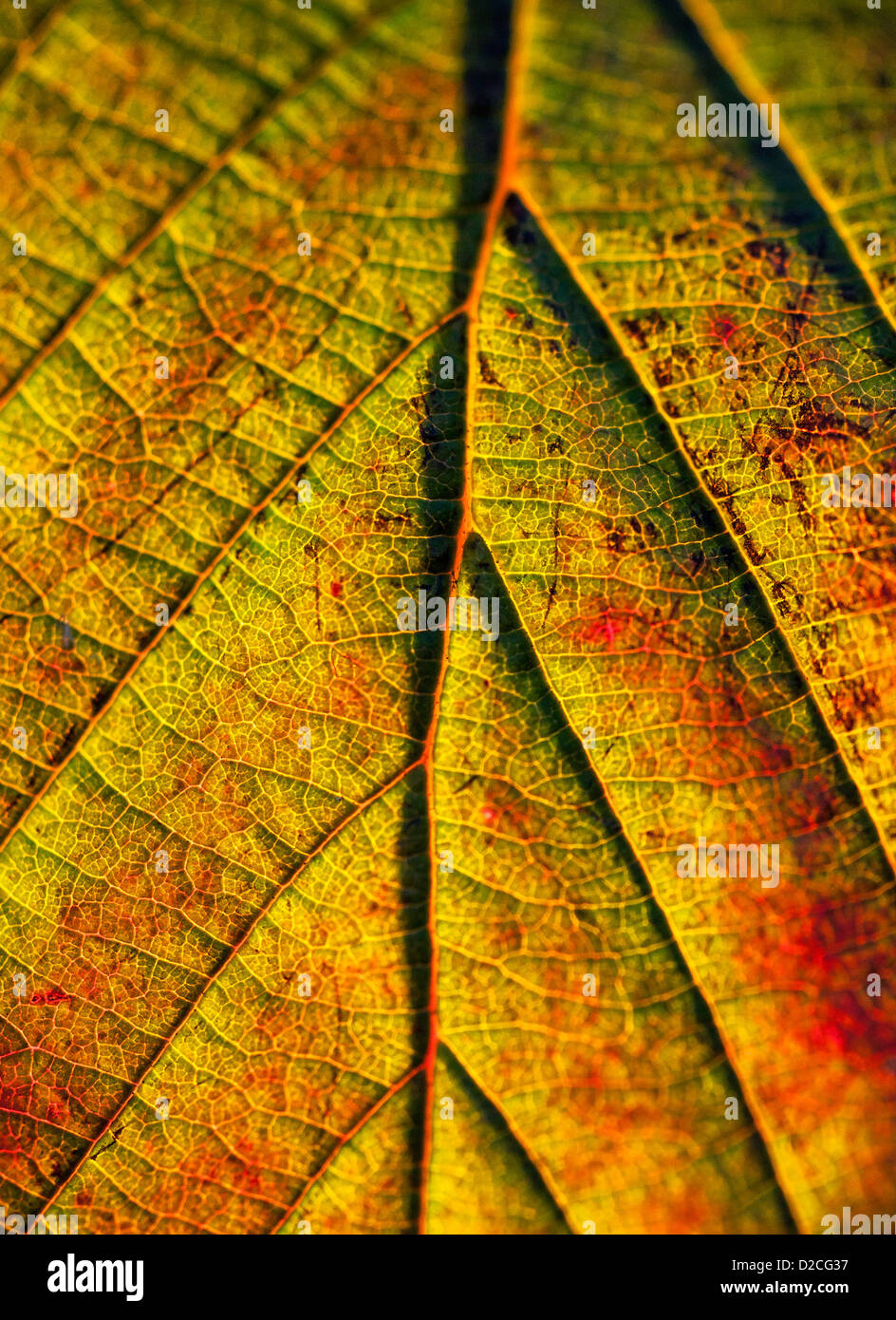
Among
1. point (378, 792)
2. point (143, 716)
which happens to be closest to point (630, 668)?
point (378, 792)

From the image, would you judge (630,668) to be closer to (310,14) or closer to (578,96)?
(578,96)

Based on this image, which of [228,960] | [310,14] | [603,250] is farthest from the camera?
[228,960]

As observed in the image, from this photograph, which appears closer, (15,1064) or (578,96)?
(578,96)

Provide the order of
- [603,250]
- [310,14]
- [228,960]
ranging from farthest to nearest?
[228,960]
[603,250]
[310,14]

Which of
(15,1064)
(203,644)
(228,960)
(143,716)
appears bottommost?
(15,1064)

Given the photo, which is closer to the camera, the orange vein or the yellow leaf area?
the orange vein

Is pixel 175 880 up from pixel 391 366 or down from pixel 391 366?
down

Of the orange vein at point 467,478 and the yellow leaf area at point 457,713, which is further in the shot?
the yellow leaf area at point 457,713

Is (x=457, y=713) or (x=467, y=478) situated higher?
(x=467, y=478)
